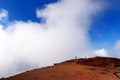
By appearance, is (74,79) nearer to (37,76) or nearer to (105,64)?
(37,76)

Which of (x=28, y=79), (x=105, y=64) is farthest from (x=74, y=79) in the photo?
(x=105, y=64)

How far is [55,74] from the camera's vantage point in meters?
29.1

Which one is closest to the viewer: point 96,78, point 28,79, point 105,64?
point 28,79

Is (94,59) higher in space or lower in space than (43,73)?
higher

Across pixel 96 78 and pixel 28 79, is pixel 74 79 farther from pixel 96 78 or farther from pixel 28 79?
pixel 28 79

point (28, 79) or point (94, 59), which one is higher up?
point (94, 59)

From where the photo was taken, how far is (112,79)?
30.1m

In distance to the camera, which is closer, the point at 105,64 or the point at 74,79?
the point at 74,79

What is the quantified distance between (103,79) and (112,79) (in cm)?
167

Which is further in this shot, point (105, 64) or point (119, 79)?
point (105, 64)

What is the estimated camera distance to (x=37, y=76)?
2831 cm

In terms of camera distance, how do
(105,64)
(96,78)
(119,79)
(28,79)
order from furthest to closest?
(105,64), (119,79), (96,78), (28,79)

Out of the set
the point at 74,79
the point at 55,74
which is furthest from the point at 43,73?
the point at 74,79

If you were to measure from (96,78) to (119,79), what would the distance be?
4001 mm
